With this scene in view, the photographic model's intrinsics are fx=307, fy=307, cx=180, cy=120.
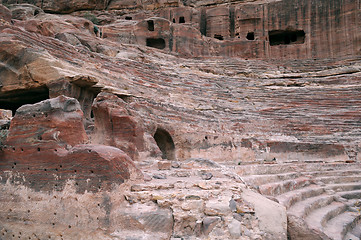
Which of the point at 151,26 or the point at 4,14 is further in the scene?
the point at 151,26

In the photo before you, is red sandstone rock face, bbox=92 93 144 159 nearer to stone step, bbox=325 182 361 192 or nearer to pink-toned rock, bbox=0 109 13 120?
pink-toned rock, bbox=0 109 13 120

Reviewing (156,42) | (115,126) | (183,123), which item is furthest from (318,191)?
(156,42)

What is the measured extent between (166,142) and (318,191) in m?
5.32

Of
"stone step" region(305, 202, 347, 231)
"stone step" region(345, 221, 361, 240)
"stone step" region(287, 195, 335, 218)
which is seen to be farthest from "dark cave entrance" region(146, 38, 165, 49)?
"stone step" region(345, 221, 361, 240)

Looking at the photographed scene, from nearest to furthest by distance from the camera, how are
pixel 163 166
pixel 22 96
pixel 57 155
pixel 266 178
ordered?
pixel 57 155 < pixel 163 166 < pixel 266 178 < pixel 22 96

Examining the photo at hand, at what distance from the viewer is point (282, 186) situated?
5781mm

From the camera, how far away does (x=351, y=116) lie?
12.1 meters

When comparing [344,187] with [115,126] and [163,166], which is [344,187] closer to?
Answer: [163,166]

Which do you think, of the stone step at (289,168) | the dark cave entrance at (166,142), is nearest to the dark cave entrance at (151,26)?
the dark cave entrance at (166,142)

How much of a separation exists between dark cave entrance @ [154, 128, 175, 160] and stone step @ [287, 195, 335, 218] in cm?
511

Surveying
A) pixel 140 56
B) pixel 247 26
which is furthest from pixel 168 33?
pixel 247 26

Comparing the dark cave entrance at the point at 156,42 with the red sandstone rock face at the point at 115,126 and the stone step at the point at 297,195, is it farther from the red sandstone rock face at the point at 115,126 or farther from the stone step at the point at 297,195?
the stone step at the point at 297,195

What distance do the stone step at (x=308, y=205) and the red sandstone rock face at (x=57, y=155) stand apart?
2529 millimetres

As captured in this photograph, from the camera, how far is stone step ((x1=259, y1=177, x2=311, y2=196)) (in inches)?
202
